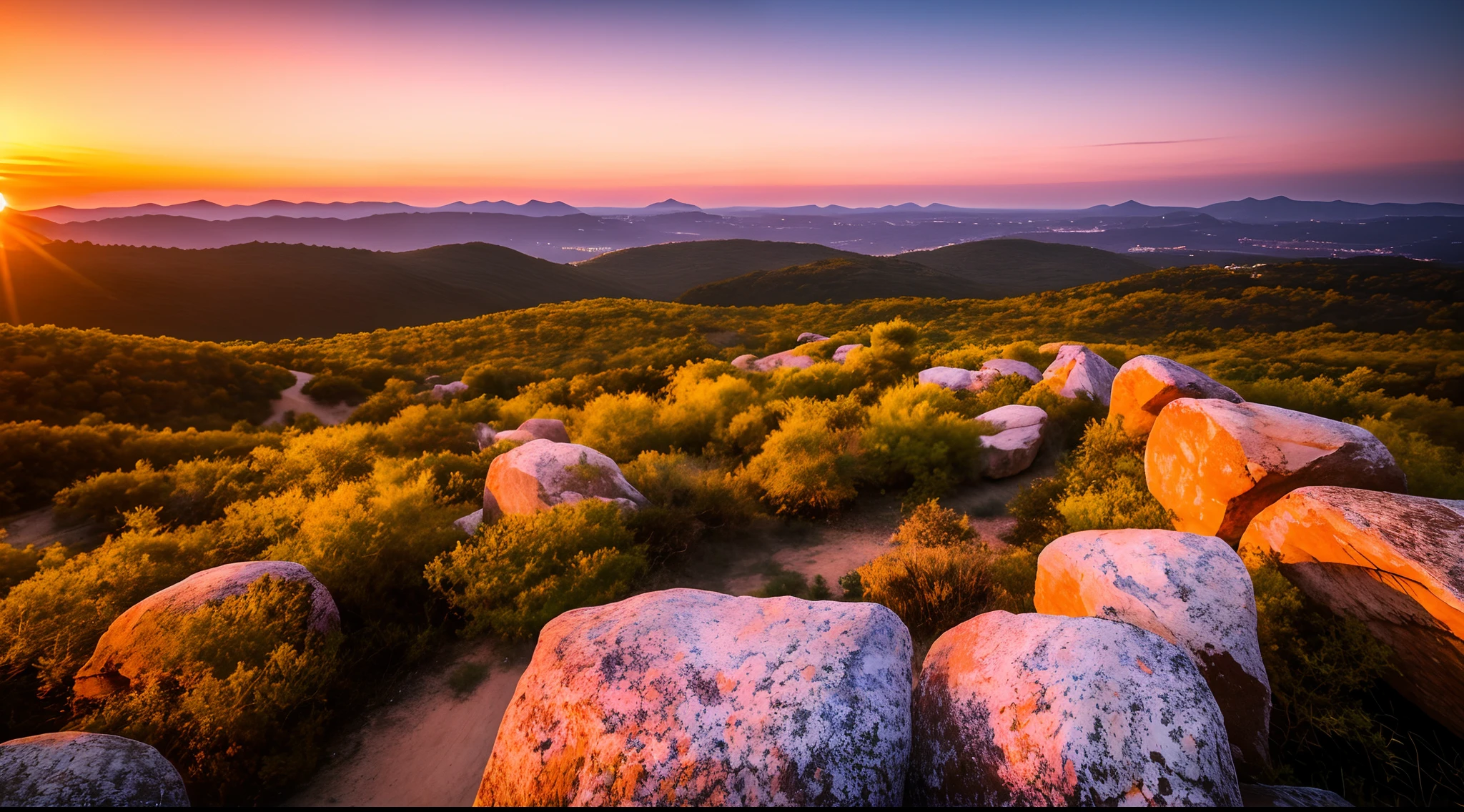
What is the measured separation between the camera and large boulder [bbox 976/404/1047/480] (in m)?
9.59

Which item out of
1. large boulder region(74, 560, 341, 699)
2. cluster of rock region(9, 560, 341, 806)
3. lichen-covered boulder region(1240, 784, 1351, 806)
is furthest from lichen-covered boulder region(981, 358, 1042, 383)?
cluster of rock region(9, 560, 341, 806)

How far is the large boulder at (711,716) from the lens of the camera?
9.78 ft

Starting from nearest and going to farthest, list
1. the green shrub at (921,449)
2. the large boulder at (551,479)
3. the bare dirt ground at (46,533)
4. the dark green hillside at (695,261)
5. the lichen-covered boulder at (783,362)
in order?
the large boulder at (551,479) → the bare dirt ground at (46,533) → the green shrub at (921,449) → the lichen-covered boulder at (783,362) → the dark green hillside at (695,261)

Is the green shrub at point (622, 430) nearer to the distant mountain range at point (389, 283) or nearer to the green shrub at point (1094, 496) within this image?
the green shrub at point (1094, 496)

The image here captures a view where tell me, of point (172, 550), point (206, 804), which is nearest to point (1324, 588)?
point (206, 804)

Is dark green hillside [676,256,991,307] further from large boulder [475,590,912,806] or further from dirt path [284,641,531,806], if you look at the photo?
large boulder [475,590,912,806]

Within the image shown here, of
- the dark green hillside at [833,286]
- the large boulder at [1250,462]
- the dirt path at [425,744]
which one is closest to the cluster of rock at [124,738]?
the dirt path at [425,744]

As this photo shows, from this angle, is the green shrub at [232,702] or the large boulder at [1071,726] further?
the green shrub at [232,702]

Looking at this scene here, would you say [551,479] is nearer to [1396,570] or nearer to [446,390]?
[1396,570]

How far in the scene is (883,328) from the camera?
1847 centimetres

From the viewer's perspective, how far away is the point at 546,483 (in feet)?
24.4

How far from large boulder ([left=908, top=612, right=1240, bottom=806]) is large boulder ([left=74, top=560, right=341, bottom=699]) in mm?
5951

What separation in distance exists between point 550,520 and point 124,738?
11.9ft

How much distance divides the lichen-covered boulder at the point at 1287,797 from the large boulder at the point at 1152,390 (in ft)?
18.9
